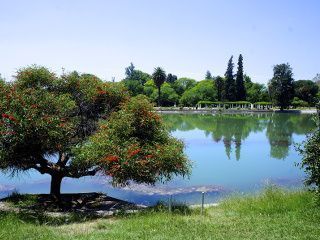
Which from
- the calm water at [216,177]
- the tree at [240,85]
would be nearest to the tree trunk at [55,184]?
the calm water at [216,177]

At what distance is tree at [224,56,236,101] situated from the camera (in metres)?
100

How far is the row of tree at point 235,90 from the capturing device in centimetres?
9138

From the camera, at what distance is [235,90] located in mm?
100000

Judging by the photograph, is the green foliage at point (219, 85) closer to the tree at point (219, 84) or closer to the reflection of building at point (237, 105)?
the tree at point (219, 84)

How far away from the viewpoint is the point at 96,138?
502 inches

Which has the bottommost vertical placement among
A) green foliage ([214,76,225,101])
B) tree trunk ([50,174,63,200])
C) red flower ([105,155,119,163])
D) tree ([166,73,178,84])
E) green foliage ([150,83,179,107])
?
tree trunk ([50,174,63,200])

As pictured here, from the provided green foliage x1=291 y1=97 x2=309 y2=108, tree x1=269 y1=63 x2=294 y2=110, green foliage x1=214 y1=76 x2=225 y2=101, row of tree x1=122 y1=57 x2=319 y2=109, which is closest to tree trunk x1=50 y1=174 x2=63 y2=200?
row of tree x1=122 y1=57 x2=319 y2=109

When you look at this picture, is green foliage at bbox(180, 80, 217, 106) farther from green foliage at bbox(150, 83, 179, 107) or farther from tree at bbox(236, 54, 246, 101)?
tree at bbox(236, 54, 246, 101)

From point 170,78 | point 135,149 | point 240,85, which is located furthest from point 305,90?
point 135,149

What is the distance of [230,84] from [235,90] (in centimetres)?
213

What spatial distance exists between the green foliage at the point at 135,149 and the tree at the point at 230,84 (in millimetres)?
88439

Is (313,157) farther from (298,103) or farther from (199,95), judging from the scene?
(298,103)

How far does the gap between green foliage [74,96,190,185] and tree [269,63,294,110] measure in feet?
263

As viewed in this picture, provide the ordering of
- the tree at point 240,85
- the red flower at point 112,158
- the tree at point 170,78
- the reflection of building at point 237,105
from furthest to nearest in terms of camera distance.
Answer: the tree at point 170,78 < the tree at point 240,85 < the reflection of building at point 237,105 < the red flower at point 112,158
